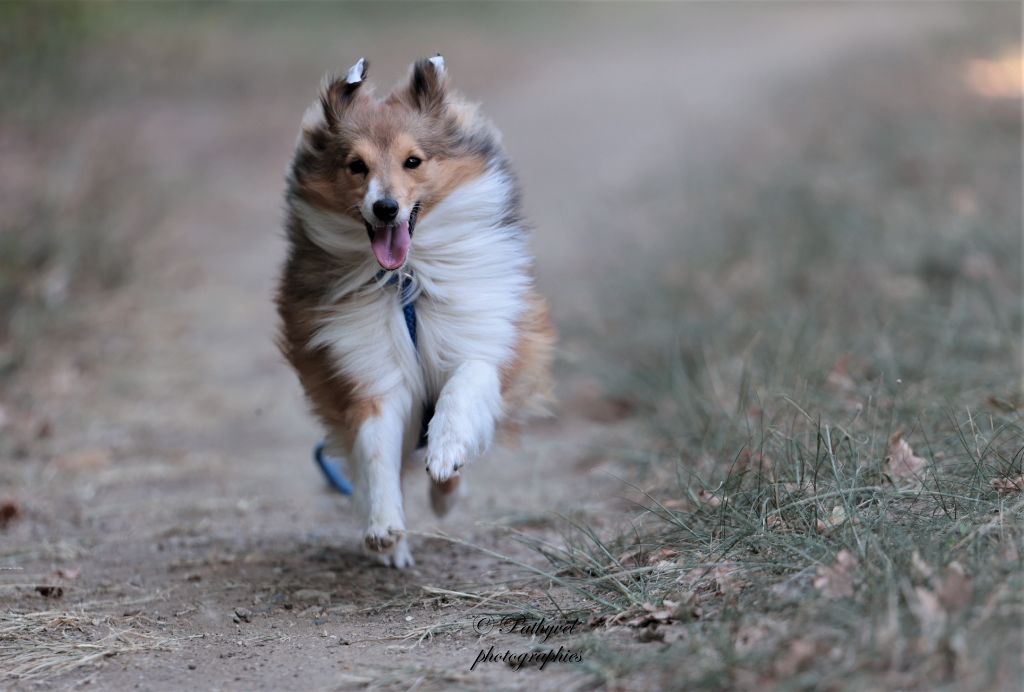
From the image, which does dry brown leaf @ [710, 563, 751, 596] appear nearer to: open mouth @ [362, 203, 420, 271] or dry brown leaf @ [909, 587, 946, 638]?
dry brown leaf @ [909, 587, 946, 638]

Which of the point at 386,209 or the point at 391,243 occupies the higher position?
the point at 386,209

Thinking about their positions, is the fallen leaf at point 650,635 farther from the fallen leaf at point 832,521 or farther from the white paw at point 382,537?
the white paw at point 382,537

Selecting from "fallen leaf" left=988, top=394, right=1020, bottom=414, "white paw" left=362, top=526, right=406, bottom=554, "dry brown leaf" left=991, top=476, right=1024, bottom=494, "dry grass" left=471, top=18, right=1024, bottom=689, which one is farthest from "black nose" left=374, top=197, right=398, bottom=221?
"fallen leaf" left=988, top=394, right=1020, bottom=414

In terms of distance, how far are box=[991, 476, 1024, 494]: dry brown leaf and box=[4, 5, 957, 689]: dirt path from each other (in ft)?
5.48

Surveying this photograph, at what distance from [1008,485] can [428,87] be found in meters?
2.62

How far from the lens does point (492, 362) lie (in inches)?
174

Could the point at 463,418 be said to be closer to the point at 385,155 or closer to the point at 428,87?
the point at 385,155

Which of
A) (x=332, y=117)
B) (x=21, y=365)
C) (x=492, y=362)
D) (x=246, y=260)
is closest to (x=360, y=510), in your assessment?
(x=492, y=362)

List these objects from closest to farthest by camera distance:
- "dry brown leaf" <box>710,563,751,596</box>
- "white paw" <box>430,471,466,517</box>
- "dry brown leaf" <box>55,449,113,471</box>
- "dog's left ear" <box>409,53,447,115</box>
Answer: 1. "dry brown leaf" <box>710,563,751,596</box>
2. "dog's left ear" <box>409,53,447,115</box>
3. "white paw" <box>430,471,466,517</box>
4. "dry brown leaf" <box>55,449,113,471</box>

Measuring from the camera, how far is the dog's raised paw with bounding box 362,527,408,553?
4.16 m

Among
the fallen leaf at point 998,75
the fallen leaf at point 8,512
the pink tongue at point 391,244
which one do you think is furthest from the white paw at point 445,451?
the fallen leaf at point 998,75

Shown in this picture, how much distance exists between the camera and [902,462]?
166 inches

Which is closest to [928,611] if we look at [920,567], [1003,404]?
[920,567]

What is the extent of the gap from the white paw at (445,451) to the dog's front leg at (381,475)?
0.82 ft
